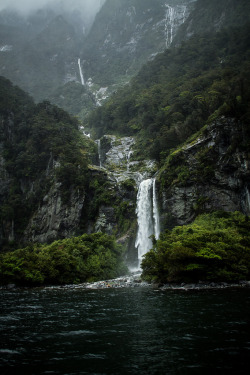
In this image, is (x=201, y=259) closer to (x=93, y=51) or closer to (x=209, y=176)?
(x=209, y=176)

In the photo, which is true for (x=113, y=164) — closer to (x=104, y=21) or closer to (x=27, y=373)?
(x=27, y=373)

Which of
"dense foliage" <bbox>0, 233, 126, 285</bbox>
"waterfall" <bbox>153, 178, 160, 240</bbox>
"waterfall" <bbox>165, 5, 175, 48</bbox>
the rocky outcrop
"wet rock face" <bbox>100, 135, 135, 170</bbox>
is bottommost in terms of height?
"dense foliage" <bbox>0, 233, 126, 285</bbox>

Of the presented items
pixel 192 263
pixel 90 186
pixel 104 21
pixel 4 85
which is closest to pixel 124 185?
pixel 90 186

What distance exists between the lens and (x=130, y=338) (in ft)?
22.9

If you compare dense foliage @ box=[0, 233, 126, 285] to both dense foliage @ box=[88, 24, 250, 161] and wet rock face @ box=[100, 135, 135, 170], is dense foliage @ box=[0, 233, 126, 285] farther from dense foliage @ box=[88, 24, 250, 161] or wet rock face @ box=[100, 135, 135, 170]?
wet rock face @ box=[100, 135, 135, 170]

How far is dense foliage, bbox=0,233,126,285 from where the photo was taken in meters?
21.4

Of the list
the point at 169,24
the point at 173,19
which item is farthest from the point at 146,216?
the point at 173,19

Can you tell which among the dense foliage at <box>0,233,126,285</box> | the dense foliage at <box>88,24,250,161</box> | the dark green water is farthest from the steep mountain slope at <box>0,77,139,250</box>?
the dark green water

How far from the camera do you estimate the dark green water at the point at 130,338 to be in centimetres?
509

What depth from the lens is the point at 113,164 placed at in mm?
55375

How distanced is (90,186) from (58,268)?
23648 millimetres

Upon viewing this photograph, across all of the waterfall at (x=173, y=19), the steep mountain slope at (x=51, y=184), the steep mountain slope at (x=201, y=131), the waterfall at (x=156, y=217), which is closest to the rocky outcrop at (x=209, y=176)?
the steep mountain slope at (x=201, y=131)

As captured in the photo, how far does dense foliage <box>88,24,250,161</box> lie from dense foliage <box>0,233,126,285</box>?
24.9 m

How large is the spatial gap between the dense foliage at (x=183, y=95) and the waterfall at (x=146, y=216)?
925cm
